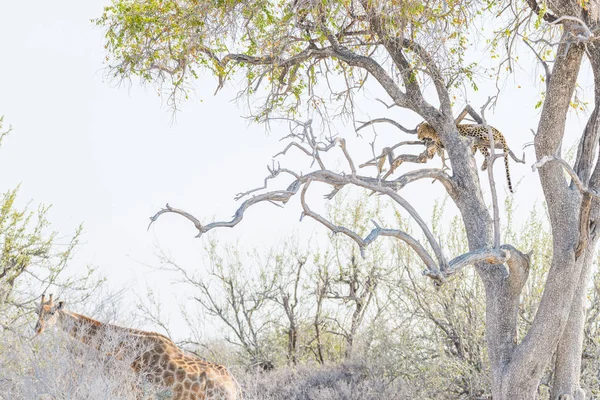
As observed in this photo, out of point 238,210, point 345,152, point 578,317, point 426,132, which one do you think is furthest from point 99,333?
point 578,317

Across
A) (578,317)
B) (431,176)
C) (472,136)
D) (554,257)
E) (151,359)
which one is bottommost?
(151,359)

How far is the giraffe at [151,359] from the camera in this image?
9273 millimetres

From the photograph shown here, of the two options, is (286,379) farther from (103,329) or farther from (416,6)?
(416,6)

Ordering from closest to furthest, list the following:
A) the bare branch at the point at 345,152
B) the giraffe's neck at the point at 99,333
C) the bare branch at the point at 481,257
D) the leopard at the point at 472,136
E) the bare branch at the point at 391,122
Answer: the bare branch at the point at 481,257
the bare branch at the point at 345,152
the giraffe's neck at the point at 99,333
the leopard at the point at 472,136
the bare branch at the point at 391,122

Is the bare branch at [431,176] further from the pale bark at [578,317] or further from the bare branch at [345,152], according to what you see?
the pale bark at [578,317]

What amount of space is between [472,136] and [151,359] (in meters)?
4.27

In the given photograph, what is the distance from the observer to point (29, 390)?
836 centimetres

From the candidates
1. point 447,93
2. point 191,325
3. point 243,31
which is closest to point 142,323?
point 191,325

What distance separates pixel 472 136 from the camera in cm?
1024

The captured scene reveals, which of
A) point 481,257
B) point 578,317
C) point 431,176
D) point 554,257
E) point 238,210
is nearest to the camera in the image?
point 238,210

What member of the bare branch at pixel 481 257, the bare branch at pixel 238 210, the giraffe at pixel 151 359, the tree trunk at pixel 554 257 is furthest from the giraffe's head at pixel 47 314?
the tree trunk at pixel 554 257

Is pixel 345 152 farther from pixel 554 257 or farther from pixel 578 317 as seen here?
pixel 578 317

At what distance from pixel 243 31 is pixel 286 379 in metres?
4.71

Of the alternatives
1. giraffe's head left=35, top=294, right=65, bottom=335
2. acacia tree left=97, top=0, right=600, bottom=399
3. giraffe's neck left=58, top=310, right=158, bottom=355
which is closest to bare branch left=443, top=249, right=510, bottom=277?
acacia tree left=97, top=0, right=600, bottom=399
